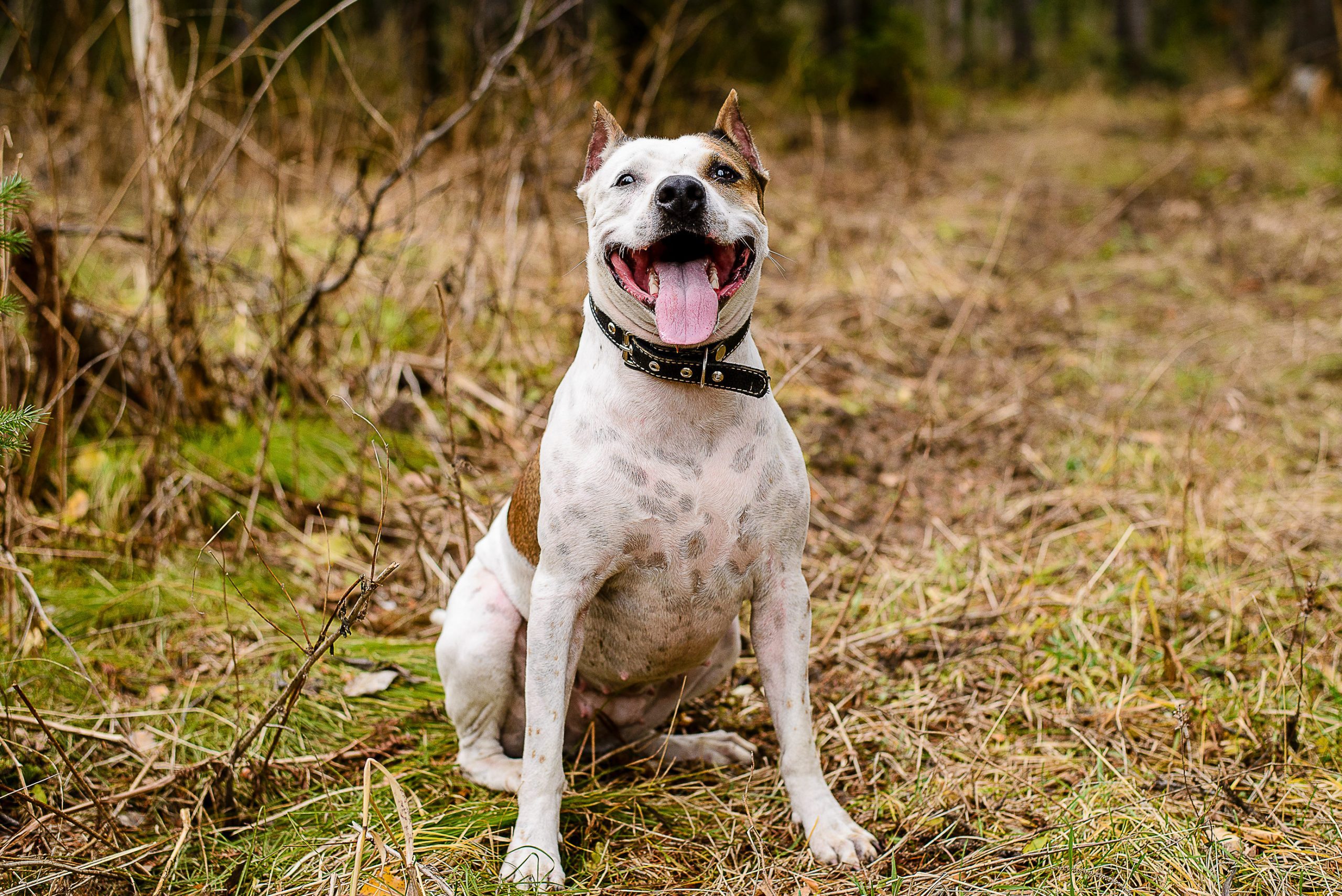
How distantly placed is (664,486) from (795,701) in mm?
677

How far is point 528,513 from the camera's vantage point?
2543 mm

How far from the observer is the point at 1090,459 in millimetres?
4527

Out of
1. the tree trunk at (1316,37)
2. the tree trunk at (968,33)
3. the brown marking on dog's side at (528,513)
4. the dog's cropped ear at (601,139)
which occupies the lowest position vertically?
the brown marking on dog's side at (528,513)

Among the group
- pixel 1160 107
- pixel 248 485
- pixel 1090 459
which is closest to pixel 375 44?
pixel 248 485

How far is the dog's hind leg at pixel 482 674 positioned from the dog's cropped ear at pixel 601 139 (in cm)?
114

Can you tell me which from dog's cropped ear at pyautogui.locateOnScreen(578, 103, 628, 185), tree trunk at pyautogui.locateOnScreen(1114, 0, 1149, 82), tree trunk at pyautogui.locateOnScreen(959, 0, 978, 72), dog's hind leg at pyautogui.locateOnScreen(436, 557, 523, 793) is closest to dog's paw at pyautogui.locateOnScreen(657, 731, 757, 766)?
dog's hind leg at pyautogui.locateOnScreen(436, 557, 523, 793)

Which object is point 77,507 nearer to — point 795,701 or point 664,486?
point 664,486

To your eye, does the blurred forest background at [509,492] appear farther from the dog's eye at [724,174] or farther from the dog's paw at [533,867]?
the dog's eye at [724,174]

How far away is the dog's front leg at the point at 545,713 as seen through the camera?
7.66ft

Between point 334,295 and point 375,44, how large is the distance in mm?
6040

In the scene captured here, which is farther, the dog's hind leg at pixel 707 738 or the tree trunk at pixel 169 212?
the tree trunk at pixel 169 212

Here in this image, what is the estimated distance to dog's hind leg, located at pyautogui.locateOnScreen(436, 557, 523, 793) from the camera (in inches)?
105

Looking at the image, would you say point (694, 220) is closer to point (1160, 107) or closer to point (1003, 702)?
point (1003, 702)

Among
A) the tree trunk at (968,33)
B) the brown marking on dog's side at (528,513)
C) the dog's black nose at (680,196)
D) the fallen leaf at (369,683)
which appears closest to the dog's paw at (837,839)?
the brown marking on dog's side at (528,513)
